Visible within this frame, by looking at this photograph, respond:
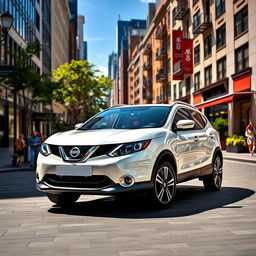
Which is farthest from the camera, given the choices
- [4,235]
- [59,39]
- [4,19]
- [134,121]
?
[59,39]

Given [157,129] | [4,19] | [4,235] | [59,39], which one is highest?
[59,39]

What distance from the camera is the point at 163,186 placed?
636cm

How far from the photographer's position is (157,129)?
648cm

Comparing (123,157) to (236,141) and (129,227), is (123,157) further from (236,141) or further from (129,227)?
(236,141)

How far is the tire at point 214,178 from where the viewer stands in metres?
8.40

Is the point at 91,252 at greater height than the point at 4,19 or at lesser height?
lesser

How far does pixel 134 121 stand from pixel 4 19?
40.8ft

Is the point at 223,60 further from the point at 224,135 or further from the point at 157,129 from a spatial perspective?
the point at 157,129

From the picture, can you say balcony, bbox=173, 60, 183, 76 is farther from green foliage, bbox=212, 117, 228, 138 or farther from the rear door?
the rear door

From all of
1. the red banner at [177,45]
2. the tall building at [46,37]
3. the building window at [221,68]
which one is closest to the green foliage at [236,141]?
the building window at [221,68]

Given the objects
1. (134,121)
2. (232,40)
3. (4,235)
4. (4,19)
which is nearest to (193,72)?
(232,40)

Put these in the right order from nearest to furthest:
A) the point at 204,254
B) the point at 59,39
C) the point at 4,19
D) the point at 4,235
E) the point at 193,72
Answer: the point at 204,254
the point at 4,235
the point at 4,19
the point at 193,72
the point at 59,39

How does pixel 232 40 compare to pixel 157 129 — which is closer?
pixel 157 129

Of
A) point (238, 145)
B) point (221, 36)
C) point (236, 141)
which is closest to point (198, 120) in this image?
point (238, 145)
